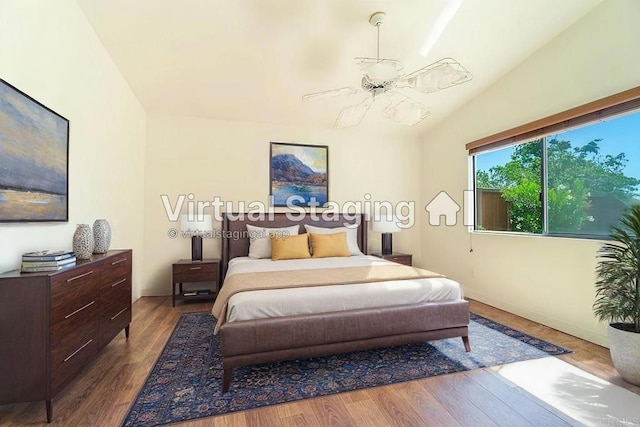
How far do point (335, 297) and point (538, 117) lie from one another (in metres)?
2.91

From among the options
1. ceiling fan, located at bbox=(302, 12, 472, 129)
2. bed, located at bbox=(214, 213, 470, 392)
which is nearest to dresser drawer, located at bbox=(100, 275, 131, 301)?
bed, located at bbox=(214, 213, 470, 392)

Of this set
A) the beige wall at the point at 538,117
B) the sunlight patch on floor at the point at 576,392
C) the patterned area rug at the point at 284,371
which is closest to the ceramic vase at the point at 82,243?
the patterned area rug at the point at 284,371

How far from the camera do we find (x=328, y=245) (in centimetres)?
376

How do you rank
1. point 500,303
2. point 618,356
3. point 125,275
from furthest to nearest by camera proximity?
1. point 500,303
2. point 125,275
3. point 618,356

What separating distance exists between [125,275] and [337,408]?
80.5 inches

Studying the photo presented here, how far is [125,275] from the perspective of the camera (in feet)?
8.16

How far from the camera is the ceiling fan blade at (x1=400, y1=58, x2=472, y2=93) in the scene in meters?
2.16

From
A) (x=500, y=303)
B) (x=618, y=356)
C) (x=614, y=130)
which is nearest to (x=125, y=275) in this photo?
(x=618, y=356)

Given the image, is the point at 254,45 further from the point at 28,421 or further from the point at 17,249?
the point at 28,421

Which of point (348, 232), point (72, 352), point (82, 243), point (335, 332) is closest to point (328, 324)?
point (335, 332)

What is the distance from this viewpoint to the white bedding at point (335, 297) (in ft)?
6.54

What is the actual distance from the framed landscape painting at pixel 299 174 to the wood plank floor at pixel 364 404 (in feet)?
8.85

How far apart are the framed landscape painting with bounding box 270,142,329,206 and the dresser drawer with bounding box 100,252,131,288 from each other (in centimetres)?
217

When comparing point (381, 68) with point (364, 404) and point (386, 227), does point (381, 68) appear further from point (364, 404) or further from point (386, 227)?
point (386, 227)
